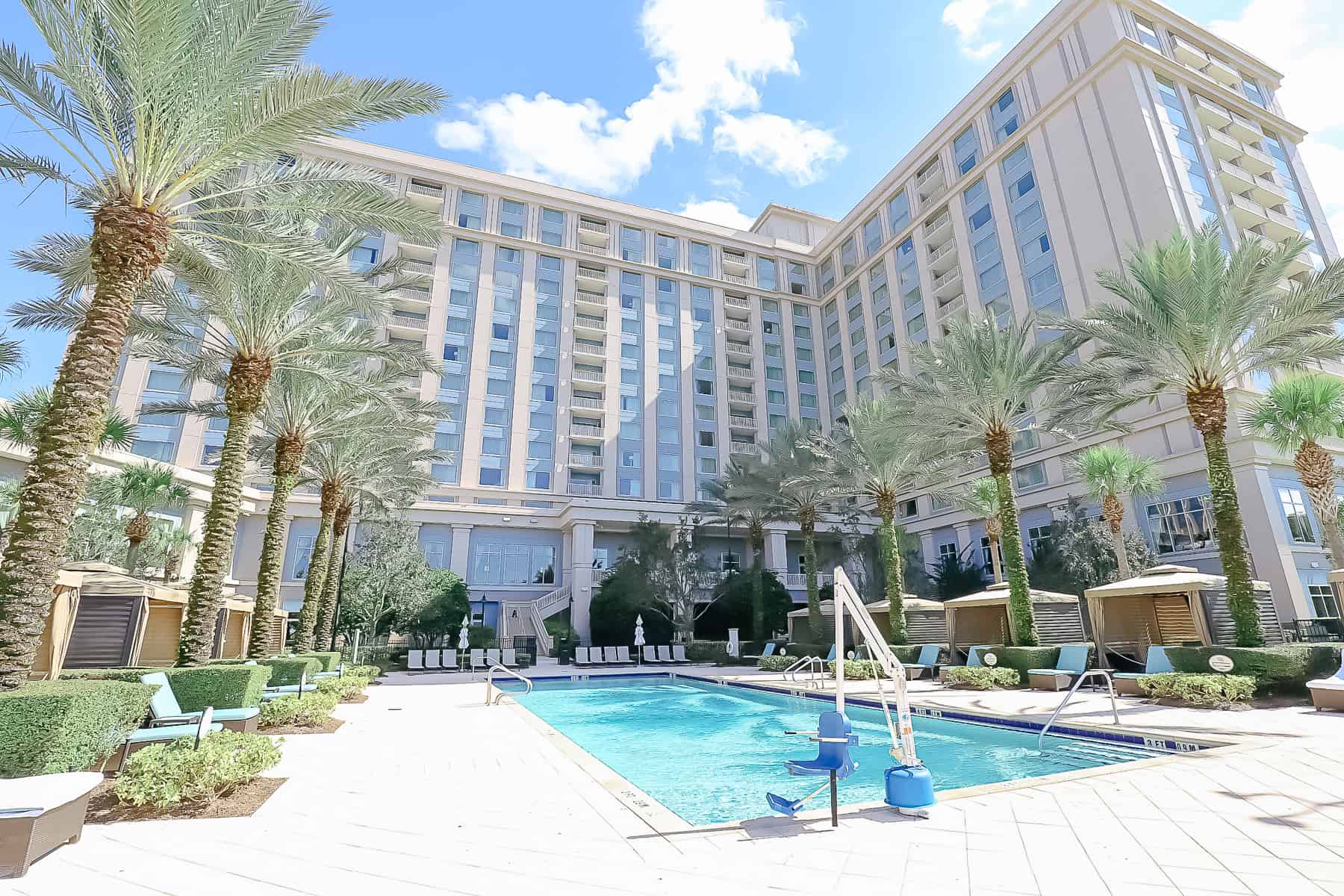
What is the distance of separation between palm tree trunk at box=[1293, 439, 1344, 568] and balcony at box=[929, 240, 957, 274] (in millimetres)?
25722

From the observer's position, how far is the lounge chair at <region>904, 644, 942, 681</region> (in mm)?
19750

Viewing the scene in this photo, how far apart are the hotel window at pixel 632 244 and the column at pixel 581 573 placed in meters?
24.0

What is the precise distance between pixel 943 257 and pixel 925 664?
3191 cm

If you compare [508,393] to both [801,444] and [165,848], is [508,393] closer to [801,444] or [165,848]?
[801,444]

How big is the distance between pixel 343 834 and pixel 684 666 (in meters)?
25.3

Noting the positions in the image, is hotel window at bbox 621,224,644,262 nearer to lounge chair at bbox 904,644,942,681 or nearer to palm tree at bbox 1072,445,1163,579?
palm tree at bbox 1072,445,1163,579

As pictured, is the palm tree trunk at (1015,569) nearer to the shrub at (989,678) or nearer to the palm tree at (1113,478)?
the shrub at (989,678)

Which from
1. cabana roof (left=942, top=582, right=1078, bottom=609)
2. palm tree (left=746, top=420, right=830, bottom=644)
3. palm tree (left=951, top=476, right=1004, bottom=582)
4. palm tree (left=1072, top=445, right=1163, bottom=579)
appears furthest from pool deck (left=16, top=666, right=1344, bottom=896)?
palm tree (left=951, top=476, right=1004, bottom=582)

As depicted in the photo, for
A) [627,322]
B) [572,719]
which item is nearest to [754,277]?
[627,322]

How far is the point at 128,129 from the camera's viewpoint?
360 inches

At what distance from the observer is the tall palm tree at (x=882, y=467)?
22.5m

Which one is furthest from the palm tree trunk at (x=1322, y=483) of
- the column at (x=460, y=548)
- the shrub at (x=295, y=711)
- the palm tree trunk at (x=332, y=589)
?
the column at (x=460, y=548)

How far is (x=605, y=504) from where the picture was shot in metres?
39.9

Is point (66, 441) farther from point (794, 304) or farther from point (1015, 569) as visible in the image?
point (794, 304)
